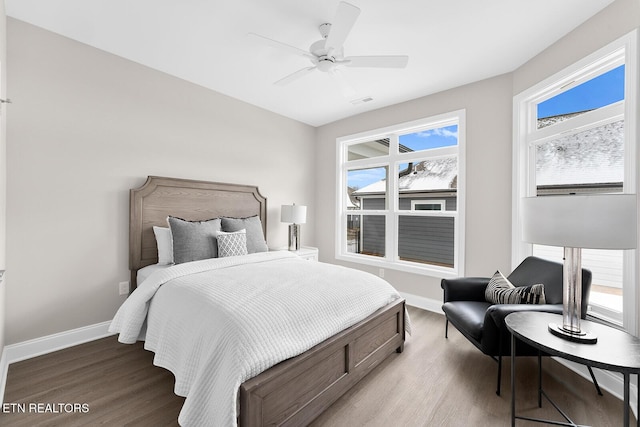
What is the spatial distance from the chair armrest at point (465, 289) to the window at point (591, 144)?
26.9 inches

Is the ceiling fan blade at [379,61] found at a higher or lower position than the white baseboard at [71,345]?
higher

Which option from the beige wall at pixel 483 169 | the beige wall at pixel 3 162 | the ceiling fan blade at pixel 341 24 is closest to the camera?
the ceiling fan blade at pixel 341 24

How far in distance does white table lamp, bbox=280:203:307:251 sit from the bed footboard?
80.3 inches

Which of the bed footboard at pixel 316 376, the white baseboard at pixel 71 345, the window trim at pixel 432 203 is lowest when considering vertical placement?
the white baseboard at pixel 71 345

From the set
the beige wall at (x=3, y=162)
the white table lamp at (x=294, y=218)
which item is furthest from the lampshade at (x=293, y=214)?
the beige wall at (x=3, y=162)

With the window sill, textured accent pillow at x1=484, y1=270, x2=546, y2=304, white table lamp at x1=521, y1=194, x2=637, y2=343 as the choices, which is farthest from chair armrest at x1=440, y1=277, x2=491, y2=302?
white table lamp at x1=521, y1=194, x2=637, y2=343

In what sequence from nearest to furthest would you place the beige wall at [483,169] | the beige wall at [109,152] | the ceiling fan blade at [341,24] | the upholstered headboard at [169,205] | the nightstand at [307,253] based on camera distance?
the ceiling fan blade at [341,24]
the beige wall at [109,152]
the upholstered headboard at [169,205]
the beige wall at [483,169]
the nightstand at [307,253]

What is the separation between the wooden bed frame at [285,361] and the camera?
135cm

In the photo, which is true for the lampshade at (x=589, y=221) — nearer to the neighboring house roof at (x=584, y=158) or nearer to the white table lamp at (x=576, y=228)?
the white table lamp at (x=576, y=228)

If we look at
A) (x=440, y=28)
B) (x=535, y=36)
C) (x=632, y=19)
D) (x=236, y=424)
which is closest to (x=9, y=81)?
(x=236, y=424)

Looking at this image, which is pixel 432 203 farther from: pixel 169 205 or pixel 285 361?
pixel 169 205

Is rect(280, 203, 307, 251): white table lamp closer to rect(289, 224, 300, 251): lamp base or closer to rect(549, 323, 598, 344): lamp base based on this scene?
rect(289, 224, 300, 251): lamp base

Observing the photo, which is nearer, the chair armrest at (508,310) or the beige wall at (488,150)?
the chair armrest at (508,310)

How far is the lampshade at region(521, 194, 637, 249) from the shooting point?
1300 mm
